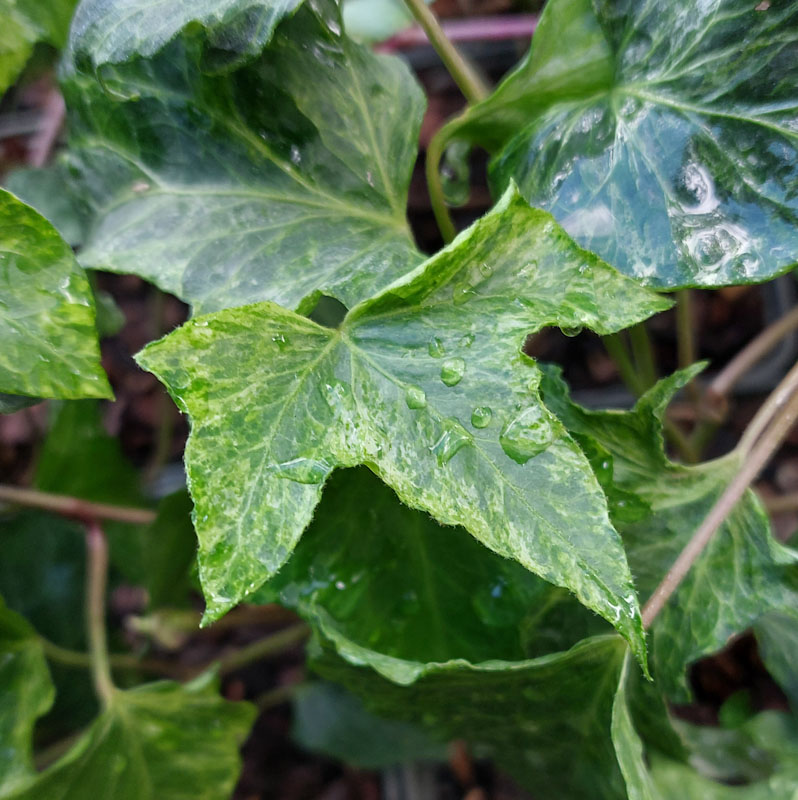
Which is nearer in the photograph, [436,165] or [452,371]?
[452,371]

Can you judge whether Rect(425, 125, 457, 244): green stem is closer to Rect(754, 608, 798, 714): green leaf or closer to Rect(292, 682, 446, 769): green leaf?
Rect(754, 608, 798, 714): green leaf

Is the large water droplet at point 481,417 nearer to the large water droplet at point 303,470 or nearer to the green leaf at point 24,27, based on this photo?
the large water droplet at point 303,470

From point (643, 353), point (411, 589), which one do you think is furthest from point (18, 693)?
point (643, 353)

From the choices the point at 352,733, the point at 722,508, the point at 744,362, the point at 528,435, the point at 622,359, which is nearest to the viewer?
the point at 528,435

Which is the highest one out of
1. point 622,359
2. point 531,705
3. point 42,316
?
point 622,359

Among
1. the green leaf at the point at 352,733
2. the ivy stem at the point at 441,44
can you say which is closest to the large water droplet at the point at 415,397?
the ivy stem at the point at 441,44

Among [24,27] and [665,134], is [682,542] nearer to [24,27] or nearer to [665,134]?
[665,134]

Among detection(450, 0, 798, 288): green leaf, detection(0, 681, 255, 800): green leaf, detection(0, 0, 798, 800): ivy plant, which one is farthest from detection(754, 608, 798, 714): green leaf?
detection(0, 681, 255, 800): green leaf

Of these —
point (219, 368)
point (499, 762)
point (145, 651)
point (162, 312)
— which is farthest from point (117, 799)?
point (162, 312)
